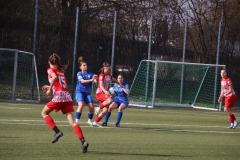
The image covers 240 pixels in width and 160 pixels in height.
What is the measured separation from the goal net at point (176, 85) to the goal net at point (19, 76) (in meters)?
4.73

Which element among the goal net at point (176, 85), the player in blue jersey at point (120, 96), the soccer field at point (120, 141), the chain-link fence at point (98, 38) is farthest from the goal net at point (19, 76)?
the player in blue jersey at point (120, 96)

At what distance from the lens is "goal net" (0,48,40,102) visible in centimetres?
2547

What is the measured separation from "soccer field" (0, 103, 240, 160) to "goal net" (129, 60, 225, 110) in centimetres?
956

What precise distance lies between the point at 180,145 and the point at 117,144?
1.36m

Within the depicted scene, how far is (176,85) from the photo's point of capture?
28125 millimetres

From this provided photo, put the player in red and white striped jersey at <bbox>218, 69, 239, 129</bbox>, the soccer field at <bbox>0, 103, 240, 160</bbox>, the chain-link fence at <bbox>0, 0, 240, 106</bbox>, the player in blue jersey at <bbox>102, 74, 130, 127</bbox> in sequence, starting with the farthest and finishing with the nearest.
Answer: the chain-link fence at <bbox>0, 0, 240, 106</bbox>
the player in red and white striped jersey at <bbox>218, 69, 239, 129</bbox>
the player in blue jersey at <bbox>102, 74, 130, 127</bbox>
the soccer field at <bbox>0, 103, 240, 160</bbox>

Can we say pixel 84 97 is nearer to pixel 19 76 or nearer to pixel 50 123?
pixel 50 123

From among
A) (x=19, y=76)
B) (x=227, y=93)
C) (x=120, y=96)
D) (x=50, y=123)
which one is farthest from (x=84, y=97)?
(x=19, y=76)

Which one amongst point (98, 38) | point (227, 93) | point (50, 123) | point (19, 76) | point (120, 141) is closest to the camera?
point (50, 123)

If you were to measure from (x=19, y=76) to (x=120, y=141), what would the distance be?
14.1 m

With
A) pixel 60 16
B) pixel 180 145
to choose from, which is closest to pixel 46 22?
pixel 60 16

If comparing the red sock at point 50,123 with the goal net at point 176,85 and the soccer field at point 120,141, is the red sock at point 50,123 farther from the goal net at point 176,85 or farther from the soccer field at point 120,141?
the goal net at point 176,85

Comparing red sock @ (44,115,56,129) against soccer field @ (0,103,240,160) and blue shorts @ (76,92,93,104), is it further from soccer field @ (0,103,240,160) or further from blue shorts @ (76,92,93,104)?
blue shorts @ (76,92,93,104)

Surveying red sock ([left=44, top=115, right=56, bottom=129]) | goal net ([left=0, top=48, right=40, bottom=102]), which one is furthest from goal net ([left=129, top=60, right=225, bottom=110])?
red sock ([left=44, top=115, right=56, bottom=129])
